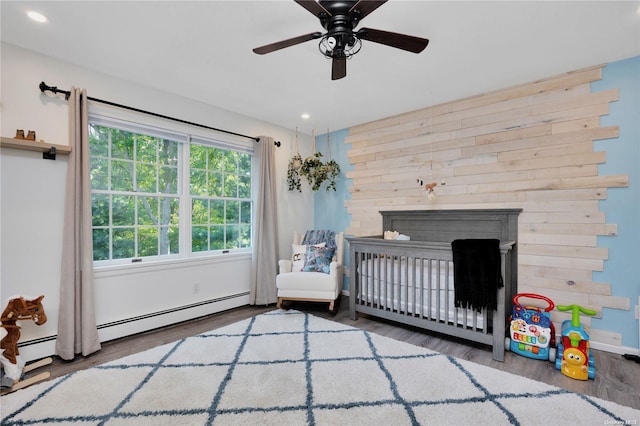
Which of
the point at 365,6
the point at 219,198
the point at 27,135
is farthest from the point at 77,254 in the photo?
the point at 365,6

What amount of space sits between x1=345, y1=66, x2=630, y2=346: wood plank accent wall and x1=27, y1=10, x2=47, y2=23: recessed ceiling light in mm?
3371

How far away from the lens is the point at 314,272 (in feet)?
11.4

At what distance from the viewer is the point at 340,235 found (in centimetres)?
386

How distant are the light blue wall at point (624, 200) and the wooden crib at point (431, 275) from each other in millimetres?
668

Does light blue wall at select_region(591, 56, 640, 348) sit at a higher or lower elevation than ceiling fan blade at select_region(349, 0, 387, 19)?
lower

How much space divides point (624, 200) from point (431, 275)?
1631 mm

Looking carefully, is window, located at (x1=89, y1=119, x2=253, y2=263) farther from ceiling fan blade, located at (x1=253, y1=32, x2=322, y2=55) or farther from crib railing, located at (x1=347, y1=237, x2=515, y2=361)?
ceiling fan blade, located at (x1=253, y1=32, x2=322, y2=55)

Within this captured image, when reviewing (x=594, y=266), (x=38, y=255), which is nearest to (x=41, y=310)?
(x=38, y=255)

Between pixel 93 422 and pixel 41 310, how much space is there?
41.9 inches

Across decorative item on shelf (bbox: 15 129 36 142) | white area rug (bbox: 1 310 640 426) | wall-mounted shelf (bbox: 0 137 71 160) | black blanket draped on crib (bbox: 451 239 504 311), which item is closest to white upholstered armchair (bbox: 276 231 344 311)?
white area rug (bbox: 1 310 640 426)

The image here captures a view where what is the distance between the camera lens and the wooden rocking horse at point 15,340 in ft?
6.35

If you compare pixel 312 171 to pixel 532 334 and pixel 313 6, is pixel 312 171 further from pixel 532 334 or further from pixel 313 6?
pixel 532 334

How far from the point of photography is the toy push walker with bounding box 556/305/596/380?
2.04 metres

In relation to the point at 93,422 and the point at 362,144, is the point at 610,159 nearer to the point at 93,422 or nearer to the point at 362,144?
the point at 362,144
